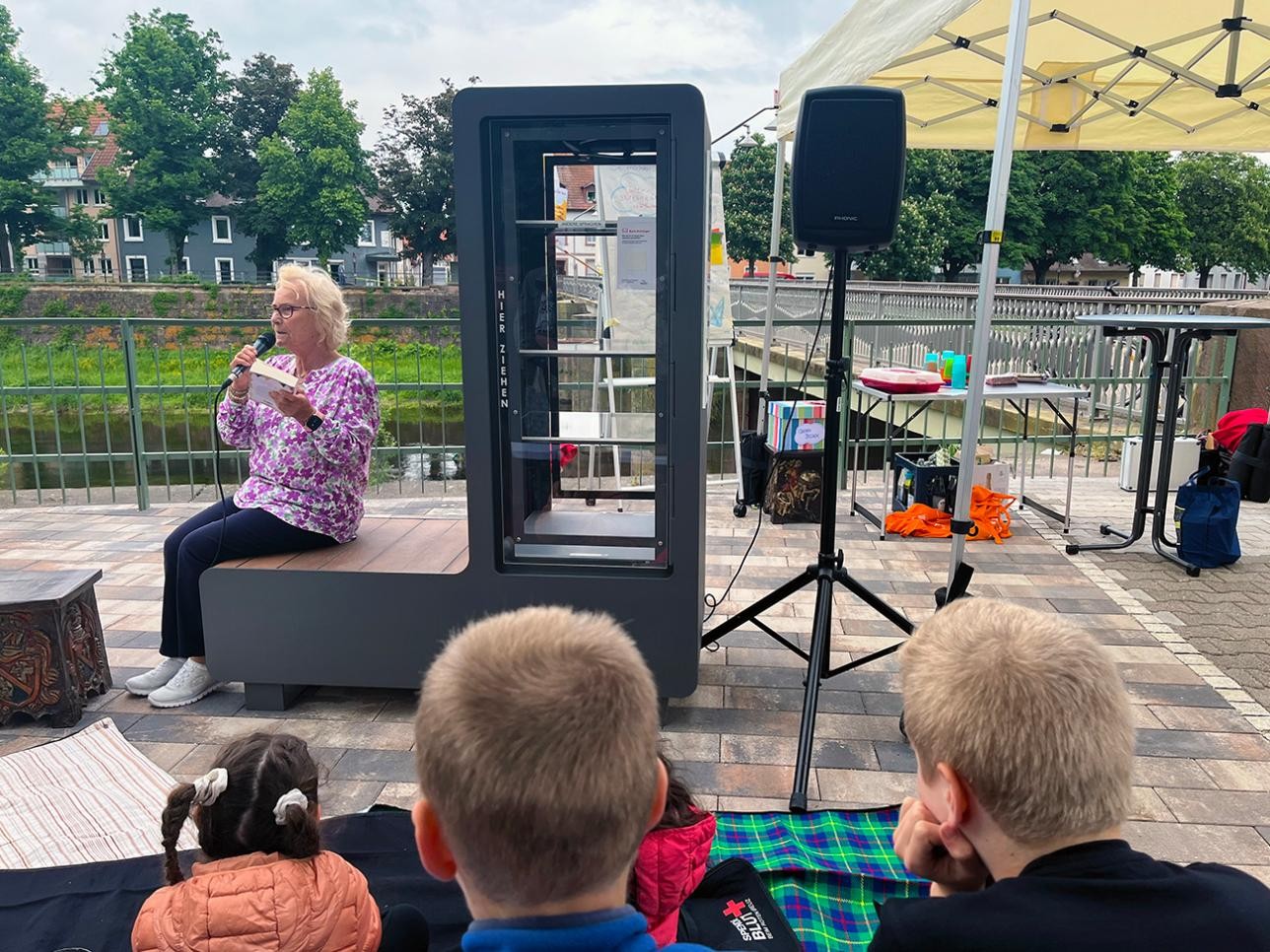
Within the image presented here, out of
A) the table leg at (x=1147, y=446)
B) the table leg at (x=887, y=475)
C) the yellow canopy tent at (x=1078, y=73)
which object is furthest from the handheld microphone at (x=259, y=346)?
the table leg at (x=1147, y=446)

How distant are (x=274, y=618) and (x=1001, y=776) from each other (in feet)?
8.62

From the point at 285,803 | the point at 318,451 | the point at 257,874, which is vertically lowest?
the point at 257,874

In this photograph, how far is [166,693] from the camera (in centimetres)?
320

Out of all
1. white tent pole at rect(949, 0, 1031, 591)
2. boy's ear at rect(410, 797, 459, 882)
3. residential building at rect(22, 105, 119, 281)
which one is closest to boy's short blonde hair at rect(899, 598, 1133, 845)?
boy's ear at rect(410, 797, 459, 882)

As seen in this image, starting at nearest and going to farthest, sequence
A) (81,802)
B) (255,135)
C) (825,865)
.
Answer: (825,865) → (81,802) → (255,135)

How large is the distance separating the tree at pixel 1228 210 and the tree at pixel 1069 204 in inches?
316

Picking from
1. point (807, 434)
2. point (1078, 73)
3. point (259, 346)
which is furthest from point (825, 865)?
point (1078, 73)

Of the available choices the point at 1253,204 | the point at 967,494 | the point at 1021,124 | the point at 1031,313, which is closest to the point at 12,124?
the point at 1031,313

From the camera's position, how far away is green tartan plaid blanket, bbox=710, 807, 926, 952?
2061 mm

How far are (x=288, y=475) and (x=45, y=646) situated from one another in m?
0.97

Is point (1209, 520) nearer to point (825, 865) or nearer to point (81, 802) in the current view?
point (825, 865)

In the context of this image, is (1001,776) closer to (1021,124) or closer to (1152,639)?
(1152,639)

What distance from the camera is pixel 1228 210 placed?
4028cm

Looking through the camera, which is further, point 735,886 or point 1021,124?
point 1021,124
